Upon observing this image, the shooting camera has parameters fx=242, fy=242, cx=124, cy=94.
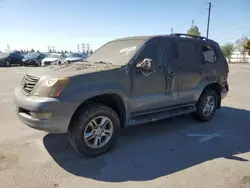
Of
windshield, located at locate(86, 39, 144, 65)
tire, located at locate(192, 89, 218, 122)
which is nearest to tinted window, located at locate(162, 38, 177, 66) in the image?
windshield, located at locate(86, 39, 144, 65)

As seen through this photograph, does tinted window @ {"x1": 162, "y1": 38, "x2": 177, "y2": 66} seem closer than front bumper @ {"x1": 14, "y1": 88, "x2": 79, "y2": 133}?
No

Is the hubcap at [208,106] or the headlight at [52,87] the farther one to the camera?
the hubcap at [208,106]

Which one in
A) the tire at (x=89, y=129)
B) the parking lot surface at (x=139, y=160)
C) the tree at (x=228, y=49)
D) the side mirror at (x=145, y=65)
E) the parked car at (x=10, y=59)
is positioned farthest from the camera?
the tree at (x=228, y=49)

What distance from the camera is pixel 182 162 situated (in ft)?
12.2

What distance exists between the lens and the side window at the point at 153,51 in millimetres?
4363

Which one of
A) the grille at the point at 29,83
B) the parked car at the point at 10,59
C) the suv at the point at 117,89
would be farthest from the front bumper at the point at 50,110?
the parked car at the point at 10,59

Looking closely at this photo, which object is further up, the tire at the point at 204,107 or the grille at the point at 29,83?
the grille at the point at 29,83

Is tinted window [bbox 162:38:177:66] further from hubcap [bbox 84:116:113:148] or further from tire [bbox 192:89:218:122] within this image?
hubcap [bbox 84:116:113:148]

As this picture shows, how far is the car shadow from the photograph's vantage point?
3.46 meters

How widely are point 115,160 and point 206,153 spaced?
155cm

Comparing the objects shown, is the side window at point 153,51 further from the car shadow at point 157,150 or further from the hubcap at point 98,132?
the car shadow at point 157,150

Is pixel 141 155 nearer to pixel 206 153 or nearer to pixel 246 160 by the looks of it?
pixel 206 153

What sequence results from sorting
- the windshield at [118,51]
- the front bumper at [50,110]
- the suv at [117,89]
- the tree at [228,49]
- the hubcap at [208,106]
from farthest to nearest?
the tree at [228,49], the hubcap at [208,106], the windshield at [118,51], the suv at [117,89], the front bumper at [50,110]

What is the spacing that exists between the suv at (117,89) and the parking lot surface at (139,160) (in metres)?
0.41
